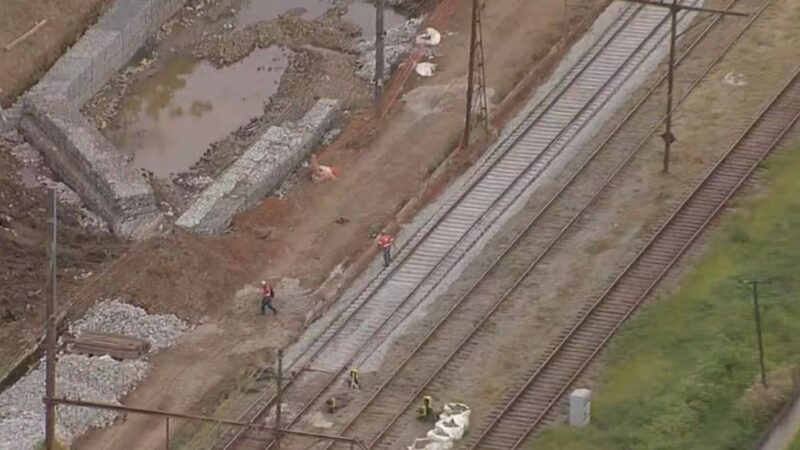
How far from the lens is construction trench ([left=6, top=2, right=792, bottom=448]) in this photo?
51.2 metres

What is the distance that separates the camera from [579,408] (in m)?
40.6

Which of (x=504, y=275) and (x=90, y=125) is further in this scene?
(x=90, y=125)

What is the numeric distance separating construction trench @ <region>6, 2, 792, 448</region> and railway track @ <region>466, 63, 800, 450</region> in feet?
12.7

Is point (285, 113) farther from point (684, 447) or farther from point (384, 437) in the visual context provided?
point (684, 447)

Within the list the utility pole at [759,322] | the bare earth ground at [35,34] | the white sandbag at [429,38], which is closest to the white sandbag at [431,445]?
the utility pole at [759,322]

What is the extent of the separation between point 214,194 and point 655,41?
546 inches

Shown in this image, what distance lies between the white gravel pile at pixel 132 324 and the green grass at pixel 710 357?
9783mm

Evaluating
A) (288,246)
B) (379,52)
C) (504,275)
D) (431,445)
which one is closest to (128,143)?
(379,52)

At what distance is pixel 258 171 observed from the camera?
2093 inches

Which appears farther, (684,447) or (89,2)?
(89,2)

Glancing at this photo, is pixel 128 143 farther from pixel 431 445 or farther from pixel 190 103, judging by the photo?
pixel 431 445

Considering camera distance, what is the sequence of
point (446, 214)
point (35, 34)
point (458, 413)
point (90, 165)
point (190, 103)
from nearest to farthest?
point (458, 413) < point (446, 214) < point (90, 165) < point (190, 103) < point (35, 34)

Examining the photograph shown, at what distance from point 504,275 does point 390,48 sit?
1412cm

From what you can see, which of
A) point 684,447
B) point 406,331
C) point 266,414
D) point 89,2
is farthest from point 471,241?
point 89,2
